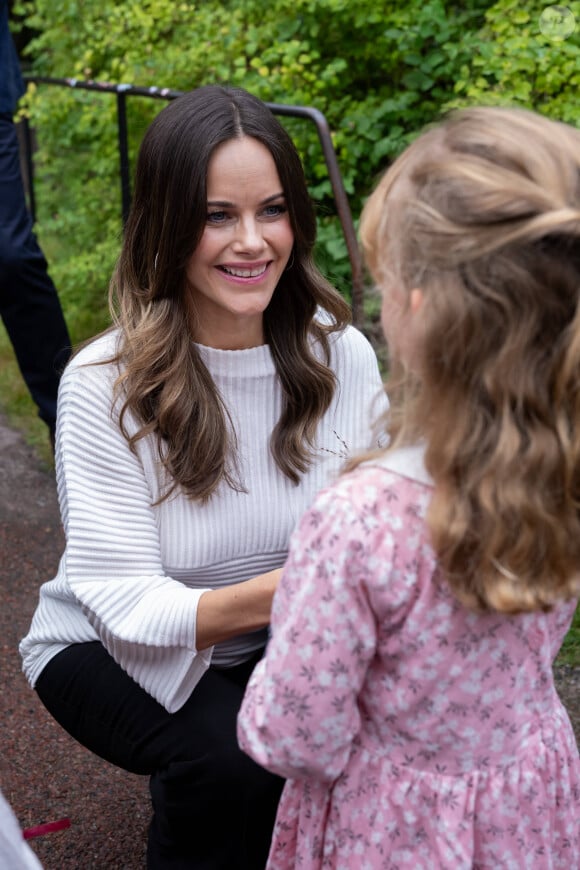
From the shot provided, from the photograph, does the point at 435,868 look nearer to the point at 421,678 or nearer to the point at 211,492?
the point at 421,678

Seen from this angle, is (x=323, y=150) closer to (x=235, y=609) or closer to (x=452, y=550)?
(x=235, y=609)

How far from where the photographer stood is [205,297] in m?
2.15

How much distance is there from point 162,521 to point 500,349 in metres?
→ 0.97

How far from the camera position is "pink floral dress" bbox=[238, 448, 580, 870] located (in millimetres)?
1306

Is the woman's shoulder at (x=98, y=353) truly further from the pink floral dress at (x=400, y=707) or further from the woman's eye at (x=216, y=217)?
the pink floral dress at (x=400, y=707)

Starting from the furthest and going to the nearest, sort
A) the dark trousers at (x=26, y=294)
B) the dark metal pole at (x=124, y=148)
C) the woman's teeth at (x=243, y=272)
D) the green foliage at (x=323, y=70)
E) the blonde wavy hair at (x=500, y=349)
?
the dark metal pole at (x=124, y=148), the green foliage at (x=323, y=70), the dark trousers at (x=26, y=294), the woman's teeth at (x=243, y=272), the blonde wavy hair at (x=500, y=349)

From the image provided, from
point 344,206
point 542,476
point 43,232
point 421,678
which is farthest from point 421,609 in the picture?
point 43,232

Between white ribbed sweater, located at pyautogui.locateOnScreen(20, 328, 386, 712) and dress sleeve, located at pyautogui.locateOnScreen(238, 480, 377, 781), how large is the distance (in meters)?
0.56

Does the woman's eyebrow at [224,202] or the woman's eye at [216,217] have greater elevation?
the woman's eyebrow at [224,202]

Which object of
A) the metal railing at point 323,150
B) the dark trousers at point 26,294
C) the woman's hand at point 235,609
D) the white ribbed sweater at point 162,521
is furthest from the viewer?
the metal railing at point 323,150

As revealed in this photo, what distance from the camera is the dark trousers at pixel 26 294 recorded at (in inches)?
139

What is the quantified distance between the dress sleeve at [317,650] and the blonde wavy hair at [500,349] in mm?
108

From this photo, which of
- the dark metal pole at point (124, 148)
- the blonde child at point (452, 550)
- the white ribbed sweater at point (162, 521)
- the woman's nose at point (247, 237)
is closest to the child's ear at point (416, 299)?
the blonde child at point (452, 550)

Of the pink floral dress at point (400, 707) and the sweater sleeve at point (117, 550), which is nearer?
the pink floral dress at point (400, 707)
